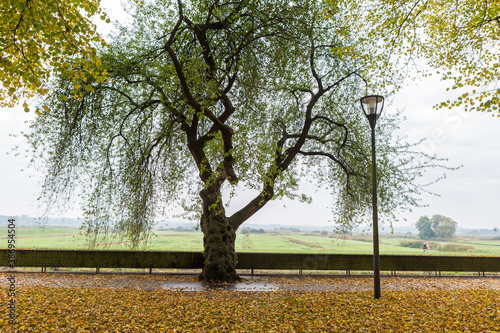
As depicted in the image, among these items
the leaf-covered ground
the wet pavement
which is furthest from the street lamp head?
the wet pavement

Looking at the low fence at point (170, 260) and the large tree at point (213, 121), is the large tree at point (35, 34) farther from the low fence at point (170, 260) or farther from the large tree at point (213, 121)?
the low fence at point (170, 260)

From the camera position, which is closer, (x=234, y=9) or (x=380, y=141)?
(x=234, y=9)

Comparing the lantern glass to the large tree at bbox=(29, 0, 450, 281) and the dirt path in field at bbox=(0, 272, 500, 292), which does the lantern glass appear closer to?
the large tree at bbox=(29, 0, 450, 281)

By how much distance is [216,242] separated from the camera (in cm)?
1068

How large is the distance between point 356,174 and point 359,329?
7.17 meters

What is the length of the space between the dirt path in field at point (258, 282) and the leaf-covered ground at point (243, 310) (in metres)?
0.19

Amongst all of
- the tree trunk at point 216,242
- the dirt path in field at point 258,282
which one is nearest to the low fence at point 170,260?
the dirt path in field at point 258,282

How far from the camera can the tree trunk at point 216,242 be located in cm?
1054

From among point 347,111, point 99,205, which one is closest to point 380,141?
Result: point 347,111

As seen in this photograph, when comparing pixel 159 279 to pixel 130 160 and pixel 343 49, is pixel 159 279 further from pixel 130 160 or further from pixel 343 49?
pixel 343 49

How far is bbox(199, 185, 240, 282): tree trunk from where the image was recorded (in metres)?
10.5

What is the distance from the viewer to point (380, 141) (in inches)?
491

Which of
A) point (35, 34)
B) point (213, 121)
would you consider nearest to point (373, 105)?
point (213, 121)

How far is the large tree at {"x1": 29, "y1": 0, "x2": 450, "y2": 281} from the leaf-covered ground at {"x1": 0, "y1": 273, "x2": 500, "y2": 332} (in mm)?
2111
